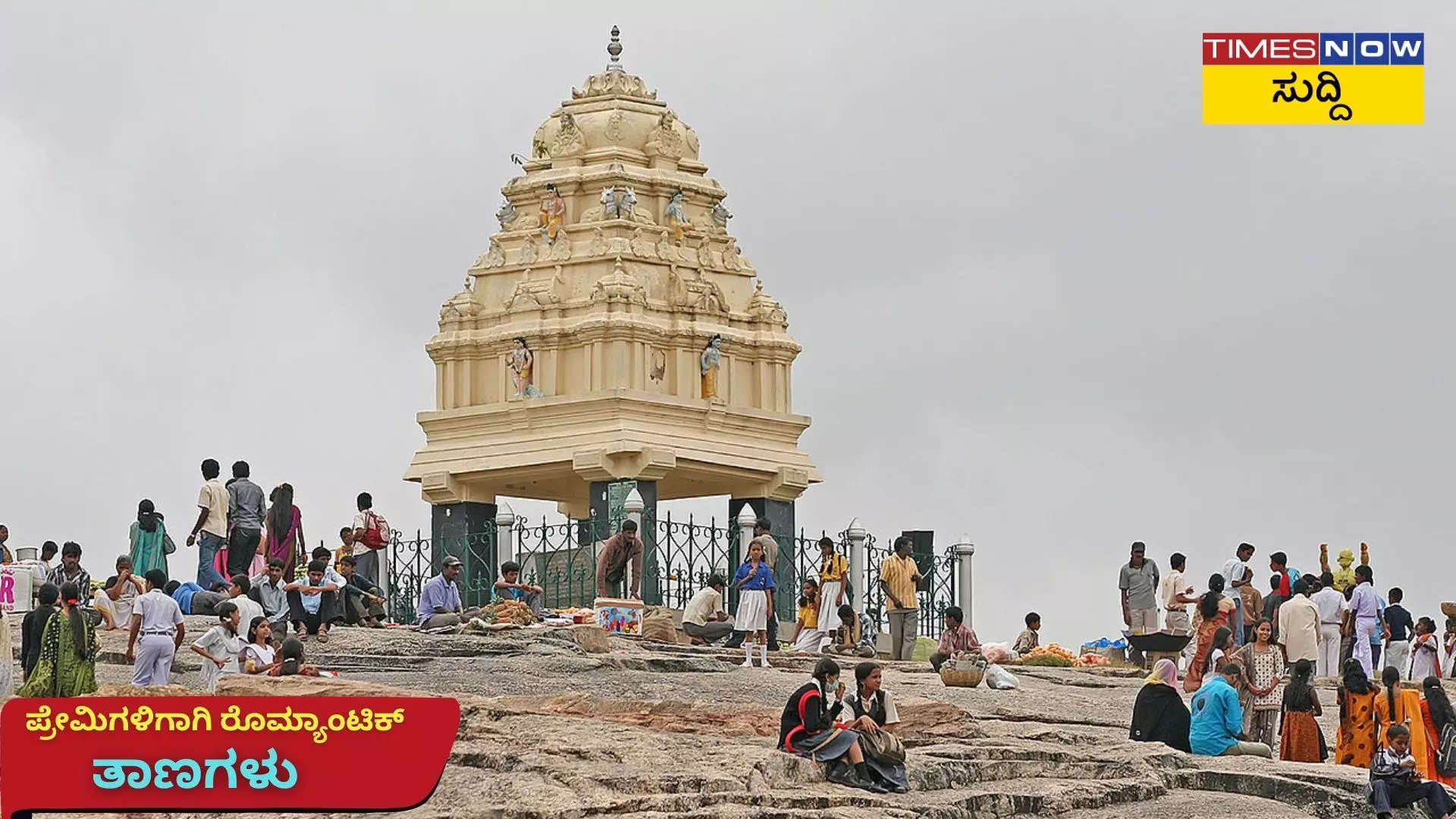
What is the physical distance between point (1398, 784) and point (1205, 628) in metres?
5.52

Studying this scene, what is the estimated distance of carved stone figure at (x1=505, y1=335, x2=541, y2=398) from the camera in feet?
151

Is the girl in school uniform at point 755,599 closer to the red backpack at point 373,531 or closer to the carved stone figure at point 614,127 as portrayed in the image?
the red backpack at point 373,531

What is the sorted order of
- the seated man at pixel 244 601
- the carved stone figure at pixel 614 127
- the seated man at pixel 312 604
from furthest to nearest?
1. the carved stone figure at pixel 614 127
2. the seated man at pixel 312 604
3. the seated man at pixel 244 601

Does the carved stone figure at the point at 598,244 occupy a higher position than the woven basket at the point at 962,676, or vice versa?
the carved stone figure at the point at 598,244

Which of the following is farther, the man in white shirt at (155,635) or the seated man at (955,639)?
the seated man at (955,639)

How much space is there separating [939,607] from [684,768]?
18.5 meters

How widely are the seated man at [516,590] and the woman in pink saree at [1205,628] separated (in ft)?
25.9

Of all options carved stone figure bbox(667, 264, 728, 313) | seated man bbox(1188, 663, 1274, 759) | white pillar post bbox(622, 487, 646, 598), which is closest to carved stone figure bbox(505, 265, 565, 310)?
carved stone figure bbox(667, 264, 728, 313)

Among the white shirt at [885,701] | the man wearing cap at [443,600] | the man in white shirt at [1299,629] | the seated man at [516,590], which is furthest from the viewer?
the seated man at [516,590]

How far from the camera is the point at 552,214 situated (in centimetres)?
4681

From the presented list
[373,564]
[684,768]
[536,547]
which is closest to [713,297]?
[536,547]

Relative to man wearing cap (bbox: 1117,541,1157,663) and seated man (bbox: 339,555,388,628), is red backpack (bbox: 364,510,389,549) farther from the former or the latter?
man wearing cap (bbox: 1117,541,1157,663)

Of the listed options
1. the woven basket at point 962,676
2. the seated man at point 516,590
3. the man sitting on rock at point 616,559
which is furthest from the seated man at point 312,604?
the woven basket at point 962,676

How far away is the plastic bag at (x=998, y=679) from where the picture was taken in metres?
30.3
